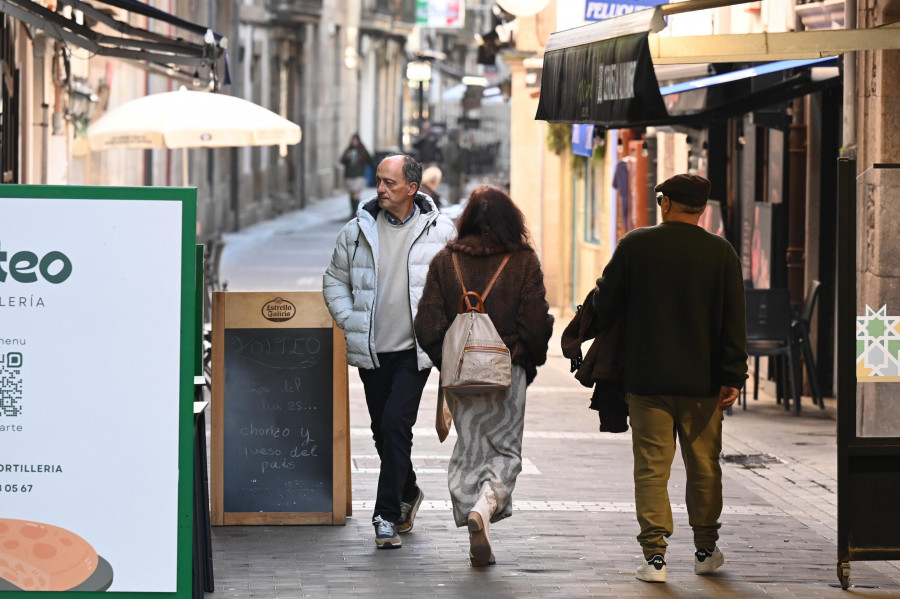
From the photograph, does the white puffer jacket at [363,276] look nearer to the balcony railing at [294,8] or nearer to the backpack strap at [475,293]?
the backpack strap at [475,293]

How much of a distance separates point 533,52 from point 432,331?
55.2ft

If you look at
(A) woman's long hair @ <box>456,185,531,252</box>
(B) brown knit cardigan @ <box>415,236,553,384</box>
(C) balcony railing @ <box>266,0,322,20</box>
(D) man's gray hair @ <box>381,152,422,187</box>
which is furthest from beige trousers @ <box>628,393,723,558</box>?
(C) balcony railing @ <box>266,0,322,20</box>

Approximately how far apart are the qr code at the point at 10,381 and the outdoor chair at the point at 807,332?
863 cm

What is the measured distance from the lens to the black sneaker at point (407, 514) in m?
8.00

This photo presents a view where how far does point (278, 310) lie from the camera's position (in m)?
8.26

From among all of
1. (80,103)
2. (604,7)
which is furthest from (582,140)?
(80,103)

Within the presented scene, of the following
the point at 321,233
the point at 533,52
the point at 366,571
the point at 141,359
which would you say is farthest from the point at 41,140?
the point at 321,233

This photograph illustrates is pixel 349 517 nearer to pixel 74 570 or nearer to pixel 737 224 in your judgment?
pixel 74 570

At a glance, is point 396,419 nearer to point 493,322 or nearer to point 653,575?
point 493,322

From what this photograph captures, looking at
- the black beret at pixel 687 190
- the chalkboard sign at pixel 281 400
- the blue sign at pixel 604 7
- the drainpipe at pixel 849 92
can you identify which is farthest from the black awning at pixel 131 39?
the black beret at pixel 687 190

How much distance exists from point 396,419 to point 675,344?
4.79 feet

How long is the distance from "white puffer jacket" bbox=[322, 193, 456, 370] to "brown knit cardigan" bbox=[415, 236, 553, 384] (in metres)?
0.20

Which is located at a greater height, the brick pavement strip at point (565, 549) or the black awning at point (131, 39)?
the black awning at point (131, 39)

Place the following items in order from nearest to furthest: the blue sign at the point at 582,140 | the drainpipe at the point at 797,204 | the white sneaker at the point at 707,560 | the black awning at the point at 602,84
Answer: the white sneaker at the point at 707,560, the black awning at the point at 602,84, the drainpipe at the point at 797,204, the blue sign at the point at 582,140
